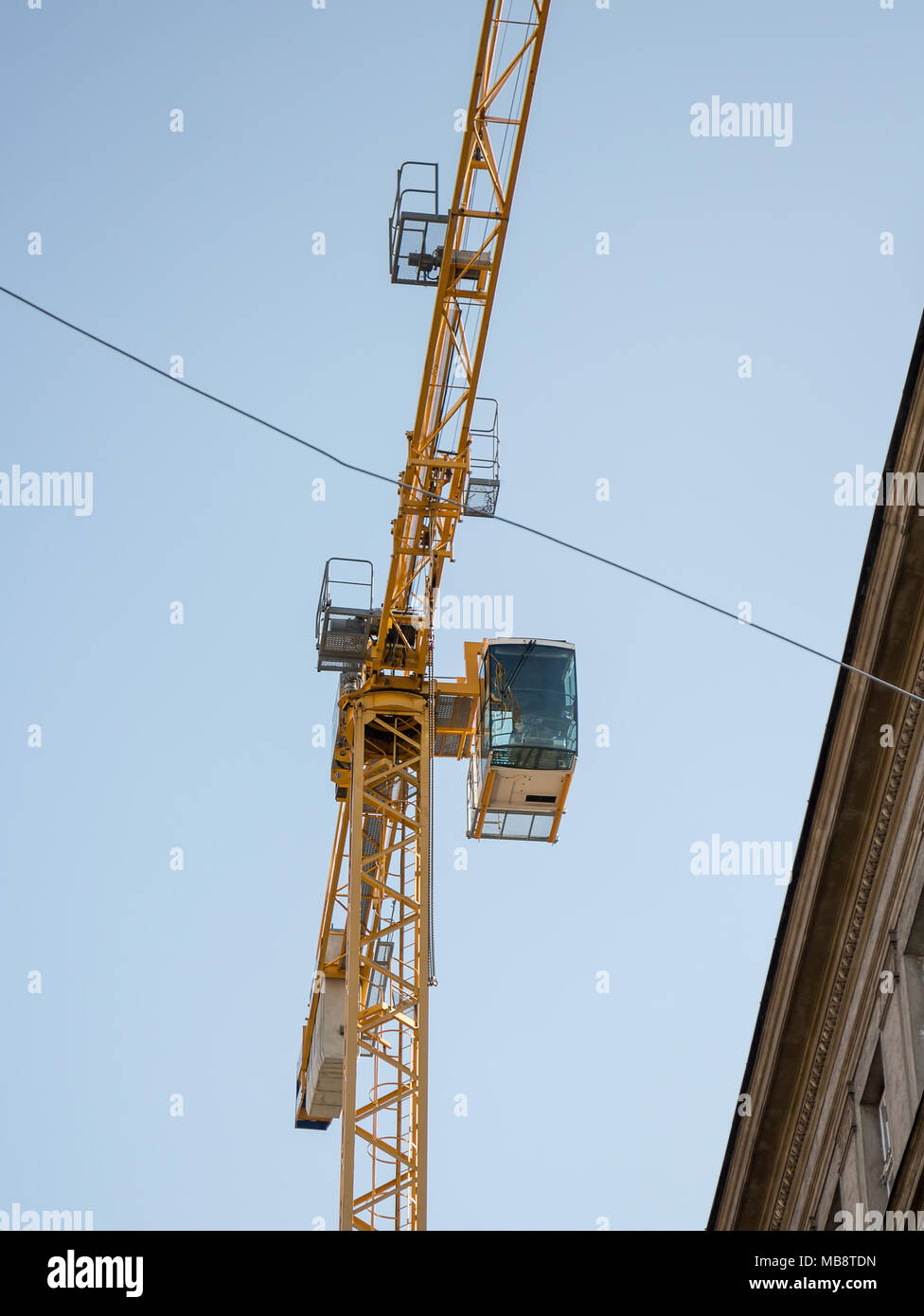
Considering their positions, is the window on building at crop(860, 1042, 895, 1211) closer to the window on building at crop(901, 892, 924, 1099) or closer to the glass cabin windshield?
the window on building at crop(901, 892, 924, 1099)

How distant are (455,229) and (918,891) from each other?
14.7 meters

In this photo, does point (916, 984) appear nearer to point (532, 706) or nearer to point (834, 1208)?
point (834, 1208)

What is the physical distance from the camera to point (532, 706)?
3256 cm

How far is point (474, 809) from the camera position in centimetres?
3347

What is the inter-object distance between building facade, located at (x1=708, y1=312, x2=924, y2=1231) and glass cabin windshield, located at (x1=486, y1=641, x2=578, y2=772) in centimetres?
619

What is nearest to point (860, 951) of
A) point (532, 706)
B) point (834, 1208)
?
point (834, 1208)

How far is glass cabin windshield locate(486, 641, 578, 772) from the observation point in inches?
1276

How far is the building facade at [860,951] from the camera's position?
23.6 m

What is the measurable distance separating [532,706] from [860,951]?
853cm

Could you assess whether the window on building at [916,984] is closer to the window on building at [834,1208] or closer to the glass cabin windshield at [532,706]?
the window on building at [834,1208]
